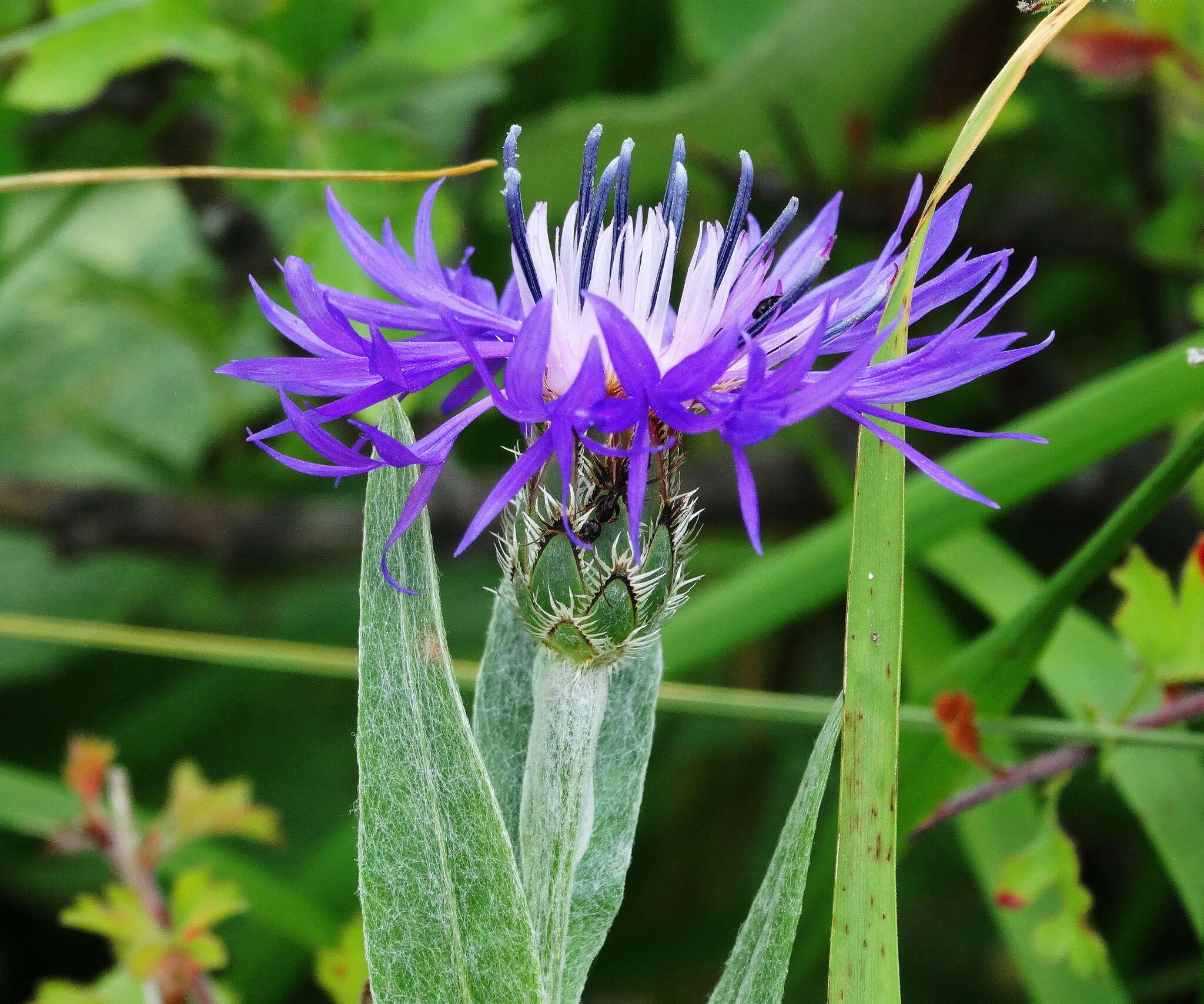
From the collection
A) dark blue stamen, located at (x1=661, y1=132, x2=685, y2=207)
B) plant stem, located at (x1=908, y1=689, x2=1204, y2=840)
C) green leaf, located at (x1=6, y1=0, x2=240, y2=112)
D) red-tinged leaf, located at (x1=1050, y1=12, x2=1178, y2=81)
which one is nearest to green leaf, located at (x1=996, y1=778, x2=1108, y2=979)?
plant stem, located at (x1=908, y1=689, x2=1204, y2=840)

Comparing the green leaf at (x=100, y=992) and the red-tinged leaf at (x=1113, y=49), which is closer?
the green leaf at (x=100, y=992)

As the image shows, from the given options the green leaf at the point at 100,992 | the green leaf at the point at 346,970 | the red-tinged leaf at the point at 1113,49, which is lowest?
the green leaf at the point at 100,992

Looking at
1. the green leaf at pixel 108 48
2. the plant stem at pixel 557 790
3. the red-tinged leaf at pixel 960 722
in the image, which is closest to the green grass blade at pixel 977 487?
the red-tinged leaf at pixel 960 722

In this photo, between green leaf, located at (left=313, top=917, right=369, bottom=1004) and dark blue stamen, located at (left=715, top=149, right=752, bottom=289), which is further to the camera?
green leaf, located at (left=313, top=917, right=369, bottom=1004)

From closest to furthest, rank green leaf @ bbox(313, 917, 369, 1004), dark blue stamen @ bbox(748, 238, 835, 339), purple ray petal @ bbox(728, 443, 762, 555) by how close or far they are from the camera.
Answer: purple ray petal @ bbox(728, 443, 762, 555) → dark blue stamen @ bbox(748, 238, 835, 339) → green leaf @ bbox(313, 917, 369, 1004)

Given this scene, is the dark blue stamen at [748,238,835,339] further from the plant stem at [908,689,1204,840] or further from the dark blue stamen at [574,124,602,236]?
the plant stem at [908,689,1204,840]

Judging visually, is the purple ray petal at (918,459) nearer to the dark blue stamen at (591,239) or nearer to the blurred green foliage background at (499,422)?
the dark blue stamen at (591,239)

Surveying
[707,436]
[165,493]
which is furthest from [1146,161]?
[165,493]

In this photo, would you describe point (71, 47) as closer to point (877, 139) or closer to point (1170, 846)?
point (877, 139)
